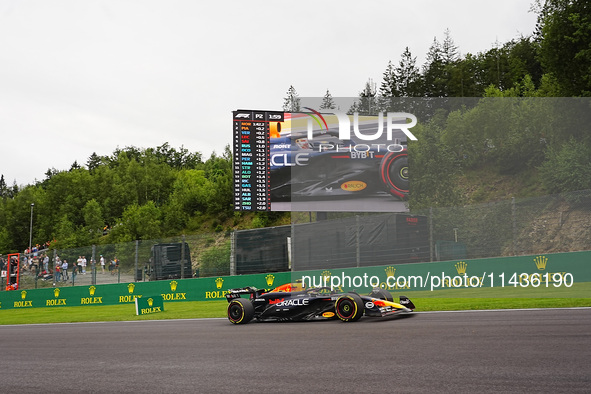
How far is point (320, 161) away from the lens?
2836 cm

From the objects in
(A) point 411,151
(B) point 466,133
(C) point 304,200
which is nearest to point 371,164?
(C) point 304,200

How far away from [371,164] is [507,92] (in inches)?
1599

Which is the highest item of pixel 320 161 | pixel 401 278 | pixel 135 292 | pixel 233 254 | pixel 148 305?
pixel 320 161

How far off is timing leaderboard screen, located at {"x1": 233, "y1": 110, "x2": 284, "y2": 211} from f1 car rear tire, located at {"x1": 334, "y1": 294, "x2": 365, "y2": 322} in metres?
14.8

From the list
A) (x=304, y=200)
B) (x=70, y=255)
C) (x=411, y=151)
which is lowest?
(x=70, y=255)

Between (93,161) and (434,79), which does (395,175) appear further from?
(93,161)

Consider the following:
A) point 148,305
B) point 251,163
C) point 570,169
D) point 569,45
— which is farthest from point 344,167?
point 569,45

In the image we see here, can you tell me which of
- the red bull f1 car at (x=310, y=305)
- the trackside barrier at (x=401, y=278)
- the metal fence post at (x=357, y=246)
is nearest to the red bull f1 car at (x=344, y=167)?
the trackside barrier at (x=401, y=278)

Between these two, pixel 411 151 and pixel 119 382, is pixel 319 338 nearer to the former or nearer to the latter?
pixel 119 382

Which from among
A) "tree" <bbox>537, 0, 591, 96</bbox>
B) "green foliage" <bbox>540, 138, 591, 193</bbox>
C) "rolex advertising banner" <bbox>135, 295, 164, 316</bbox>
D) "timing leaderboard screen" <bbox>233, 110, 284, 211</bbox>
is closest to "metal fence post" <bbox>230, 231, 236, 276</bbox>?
"timing leaderboard screen" <bbox>233, 110, 284, 211</bbox>

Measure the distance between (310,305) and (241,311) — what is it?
1.56 meters

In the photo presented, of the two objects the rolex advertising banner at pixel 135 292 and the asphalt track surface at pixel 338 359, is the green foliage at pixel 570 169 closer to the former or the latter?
the rolex advertising banner at pixel 135 292

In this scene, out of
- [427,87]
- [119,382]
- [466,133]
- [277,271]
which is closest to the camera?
[119,382]

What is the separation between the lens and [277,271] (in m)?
22.1
